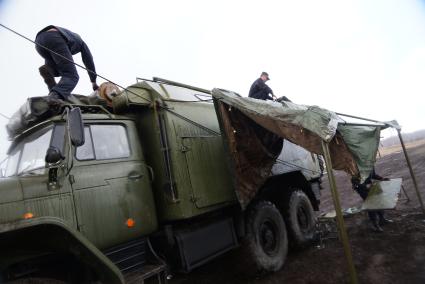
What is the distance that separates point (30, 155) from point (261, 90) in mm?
5109

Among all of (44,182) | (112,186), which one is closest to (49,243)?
(44,182)

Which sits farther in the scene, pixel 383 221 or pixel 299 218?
pixel 383 221

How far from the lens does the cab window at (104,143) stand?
3.79m

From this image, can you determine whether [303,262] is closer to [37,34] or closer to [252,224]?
[252,224]

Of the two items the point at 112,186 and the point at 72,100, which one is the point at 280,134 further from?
the point at 72,100

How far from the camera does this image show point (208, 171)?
497cm

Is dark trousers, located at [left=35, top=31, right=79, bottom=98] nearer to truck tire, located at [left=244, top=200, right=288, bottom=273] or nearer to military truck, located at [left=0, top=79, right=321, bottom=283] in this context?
military truck, located at [left=0, top=79, right=321, bottom=283]

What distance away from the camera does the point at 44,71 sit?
4.59 meters

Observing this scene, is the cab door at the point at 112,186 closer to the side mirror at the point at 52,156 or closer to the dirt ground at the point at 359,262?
the side mirror at the point at 52,156

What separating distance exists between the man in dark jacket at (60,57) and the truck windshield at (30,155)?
0.58m

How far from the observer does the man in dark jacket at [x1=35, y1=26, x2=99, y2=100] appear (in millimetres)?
4172

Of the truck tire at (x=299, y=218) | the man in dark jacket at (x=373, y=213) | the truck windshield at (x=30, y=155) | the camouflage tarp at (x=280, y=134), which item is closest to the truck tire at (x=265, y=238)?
the truck tire at (x=299, y=218)

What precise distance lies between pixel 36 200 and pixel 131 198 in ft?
3.70

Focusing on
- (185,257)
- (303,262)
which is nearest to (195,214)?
(185,257)
